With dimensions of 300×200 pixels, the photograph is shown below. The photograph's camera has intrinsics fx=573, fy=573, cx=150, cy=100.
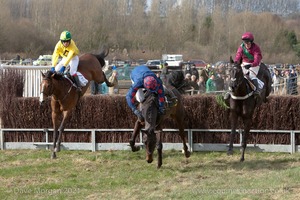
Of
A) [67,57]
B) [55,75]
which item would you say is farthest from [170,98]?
[67,57]

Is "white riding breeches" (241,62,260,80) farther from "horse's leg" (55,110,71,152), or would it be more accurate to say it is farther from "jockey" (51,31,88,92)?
"horse's leg" (55,110,71,152)

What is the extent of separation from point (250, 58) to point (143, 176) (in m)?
4.16

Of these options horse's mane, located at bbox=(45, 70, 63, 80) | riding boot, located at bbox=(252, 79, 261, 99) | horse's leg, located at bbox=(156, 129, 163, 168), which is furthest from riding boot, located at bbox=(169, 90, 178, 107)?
horse's mane, located at bbox=(45, 70, 63, 80)

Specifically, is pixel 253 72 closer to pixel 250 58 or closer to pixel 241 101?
pixel 250 58

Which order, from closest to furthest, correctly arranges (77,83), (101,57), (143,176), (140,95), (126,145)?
(143,176) < (140,95) < (77,83) < (126,145) < (101,57)

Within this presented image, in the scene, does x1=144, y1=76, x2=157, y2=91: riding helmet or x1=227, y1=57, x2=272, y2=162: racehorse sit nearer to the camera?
x1=144, y1=76, x2=157, y2=91: riding helmet

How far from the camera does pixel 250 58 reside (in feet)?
43.2

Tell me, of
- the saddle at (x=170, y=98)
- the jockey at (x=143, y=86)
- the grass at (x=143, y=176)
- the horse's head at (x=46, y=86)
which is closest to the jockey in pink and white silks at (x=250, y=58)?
the grass at (x=143, y=176)

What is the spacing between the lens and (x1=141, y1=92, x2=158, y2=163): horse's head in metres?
10.6

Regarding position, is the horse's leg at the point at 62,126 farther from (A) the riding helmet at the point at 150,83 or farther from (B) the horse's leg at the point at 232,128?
(B) the horse's leg at the point at 232,128

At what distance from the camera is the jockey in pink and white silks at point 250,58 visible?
12.9 meters

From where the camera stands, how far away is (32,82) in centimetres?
1825

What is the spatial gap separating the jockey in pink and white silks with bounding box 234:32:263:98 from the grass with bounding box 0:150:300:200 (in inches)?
69.4

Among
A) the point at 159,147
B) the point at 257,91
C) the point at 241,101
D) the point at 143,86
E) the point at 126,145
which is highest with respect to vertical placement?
the point at 143,86
